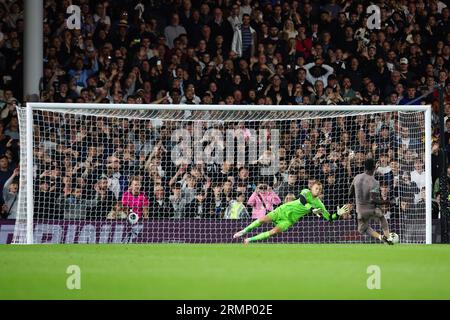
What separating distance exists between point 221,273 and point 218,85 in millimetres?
9371

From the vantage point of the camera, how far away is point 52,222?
16609mm

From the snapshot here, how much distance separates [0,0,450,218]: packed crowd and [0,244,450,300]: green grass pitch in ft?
14.3

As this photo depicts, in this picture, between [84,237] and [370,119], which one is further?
[370,119]

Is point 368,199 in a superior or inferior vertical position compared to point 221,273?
superior

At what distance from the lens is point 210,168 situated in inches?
683

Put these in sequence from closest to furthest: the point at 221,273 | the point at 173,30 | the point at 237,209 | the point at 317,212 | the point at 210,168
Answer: the point at 221,273 → the point at 317,212 → the point at 210,168 → the point at 237,209 → the point at 173,30

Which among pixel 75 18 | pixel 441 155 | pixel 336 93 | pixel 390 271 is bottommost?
pixel 390 271

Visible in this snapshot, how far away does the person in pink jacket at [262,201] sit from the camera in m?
17.4

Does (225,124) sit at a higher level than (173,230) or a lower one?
higher

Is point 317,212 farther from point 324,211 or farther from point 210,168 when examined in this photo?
point 210,168

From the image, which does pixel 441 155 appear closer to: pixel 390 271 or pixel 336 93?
pixel 336 93

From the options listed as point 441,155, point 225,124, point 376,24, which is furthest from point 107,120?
point 376,24

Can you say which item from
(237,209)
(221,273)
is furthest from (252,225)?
(221,273)

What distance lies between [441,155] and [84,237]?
227 inches
